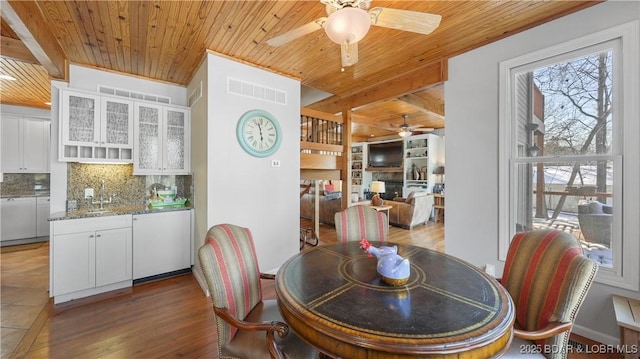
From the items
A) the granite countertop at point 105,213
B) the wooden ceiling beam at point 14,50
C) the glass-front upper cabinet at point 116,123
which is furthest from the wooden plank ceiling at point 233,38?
the granite countertop at point 105,213

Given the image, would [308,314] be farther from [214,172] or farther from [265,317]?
[214,172]

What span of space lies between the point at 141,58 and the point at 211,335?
3073 mm

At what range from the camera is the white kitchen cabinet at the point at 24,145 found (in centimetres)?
439

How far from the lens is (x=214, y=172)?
9.00 feet

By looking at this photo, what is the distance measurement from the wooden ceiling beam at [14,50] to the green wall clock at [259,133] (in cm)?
216

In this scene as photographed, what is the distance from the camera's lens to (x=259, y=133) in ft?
10.1

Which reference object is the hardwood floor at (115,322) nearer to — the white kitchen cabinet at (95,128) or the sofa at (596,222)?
the white kitchen cabinet at (95,128)

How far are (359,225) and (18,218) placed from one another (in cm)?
602

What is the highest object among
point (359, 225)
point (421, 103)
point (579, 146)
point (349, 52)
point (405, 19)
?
point (421, 103)

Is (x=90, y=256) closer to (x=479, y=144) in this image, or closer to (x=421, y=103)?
(x=479, y=144)

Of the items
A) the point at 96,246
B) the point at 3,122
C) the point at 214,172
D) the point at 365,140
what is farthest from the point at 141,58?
the point at 365,140

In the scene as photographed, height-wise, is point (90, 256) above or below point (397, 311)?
below

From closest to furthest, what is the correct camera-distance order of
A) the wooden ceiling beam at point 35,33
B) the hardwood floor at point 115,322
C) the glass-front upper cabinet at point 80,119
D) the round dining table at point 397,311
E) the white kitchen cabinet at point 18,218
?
the round dining table at point 397,311 → the wooden ceiling beam at point 35,33 → the hardwood floor at point 115,322 → the glass-front upper cabinet at point 80,119 → the white kitchen cabinet at point 18,218

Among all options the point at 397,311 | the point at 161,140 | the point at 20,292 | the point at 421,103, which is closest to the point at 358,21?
the point at 397,311
